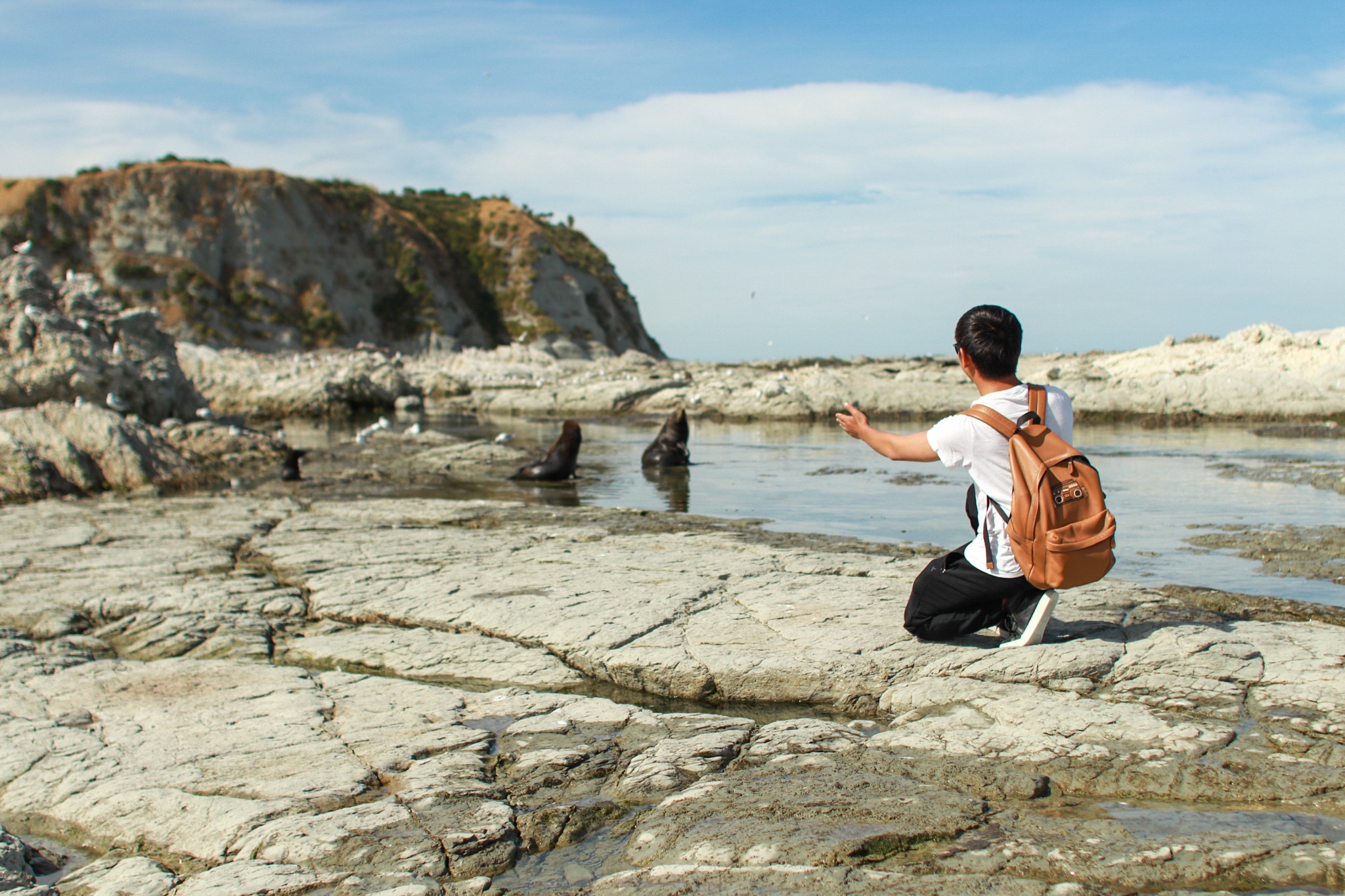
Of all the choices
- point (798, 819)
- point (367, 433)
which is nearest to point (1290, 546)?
point (798, 819)

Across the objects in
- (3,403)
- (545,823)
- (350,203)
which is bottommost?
(545,823)

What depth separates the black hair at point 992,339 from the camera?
367 cm

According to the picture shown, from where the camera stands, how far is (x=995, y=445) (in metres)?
3.63

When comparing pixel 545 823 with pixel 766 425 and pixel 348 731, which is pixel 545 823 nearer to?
pixel 348 731

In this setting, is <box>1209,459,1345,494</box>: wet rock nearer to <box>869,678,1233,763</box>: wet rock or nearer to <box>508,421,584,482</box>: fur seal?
<box>508,421,584,482</box>: fur seal

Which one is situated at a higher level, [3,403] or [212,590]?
[3,403]

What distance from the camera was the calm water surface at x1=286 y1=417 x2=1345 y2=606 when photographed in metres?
6.98

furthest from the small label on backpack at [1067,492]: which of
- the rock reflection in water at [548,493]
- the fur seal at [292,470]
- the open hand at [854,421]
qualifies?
the fur seal at [292,470]

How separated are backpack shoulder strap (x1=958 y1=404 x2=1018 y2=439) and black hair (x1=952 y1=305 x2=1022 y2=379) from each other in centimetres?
18

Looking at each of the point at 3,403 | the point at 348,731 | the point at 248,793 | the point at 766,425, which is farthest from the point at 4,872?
the point at 766,425

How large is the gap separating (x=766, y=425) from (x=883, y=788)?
20.9 meters

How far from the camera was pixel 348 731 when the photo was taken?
11.5 feet

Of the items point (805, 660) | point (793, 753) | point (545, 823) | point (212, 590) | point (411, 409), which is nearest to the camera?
point (545, 823)

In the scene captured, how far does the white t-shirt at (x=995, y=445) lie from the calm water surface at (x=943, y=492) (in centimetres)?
270
